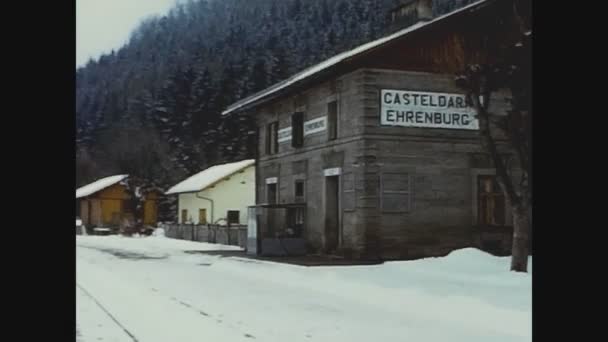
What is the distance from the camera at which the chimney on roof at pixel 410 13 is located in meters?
18.8

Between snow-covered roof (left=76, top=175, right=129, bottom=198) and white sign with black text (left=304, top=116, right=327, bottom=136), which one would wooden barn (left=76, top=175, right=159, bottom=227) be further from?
white sign with black text (left=304, top=116, right=327, bottom=136)

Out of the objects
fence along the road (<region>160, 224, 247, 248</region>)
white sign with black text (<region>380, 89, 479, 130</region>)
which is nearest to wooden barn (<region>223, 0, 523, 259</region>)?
white sign with black text (<region>380, 89, 479, 130</region>)

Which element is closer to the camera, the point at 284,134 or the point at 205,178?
the point at 284,134

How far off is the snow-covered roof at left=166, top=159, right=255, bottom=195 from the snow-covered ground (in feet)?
20.7

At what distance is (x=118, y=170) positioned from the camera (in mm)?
10688

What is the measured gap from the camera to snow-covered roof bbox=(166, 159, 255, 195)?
70.3 ft

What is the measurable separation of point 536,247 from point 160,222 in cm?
2410

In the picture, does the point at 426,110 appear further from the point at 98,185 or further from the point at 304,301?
the point at 98,185

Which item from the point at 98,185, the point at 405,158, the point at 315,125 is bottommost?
the point at 98,185

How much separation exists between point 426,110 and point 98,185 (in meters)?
8.64

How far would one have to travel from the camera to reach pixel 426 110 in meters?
16.1

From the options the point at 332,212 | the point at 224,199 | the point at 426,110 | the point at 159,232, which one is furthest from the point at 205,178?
the point at 426,110
